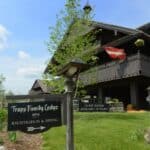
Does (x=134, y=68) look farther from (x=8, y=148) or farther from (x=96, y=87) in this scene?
(x=8, y=148)

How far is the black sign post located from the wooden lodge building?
1742 cm

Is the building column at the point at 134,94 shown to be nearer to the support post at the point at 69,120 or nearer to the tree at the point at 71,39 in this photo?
the tree at the point at 71,39

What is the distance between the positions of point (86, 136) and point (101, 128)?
58.1 inches

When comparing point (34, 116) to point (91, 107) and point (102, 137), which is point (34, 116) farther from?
point (91, 107)

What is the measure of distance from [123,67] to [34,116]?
1970cm

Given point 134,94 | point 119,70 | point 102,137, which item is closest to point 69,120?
point 102,137

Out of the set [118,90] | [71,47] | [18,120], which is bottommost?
[18,120]

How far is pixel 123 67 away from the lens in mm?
26484

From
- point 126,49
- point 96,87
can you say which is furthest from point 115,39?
point 96,87

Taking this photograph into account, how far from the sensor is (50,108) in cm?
745

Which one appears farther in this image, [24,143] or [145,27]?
[145,27]

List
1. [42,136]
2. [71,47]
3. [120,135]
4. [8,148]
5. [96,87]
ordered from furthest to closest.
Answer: [96,87], [71,47], [42,136], [120,135], [8,148]

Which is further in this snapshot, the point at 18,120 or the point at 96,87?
the point at 96,87

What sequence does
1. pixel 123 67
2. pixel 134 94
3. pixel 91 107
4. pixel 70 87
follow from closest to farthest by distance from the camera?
pixel 70 87 → pixel 91 107 → pixel 134 94 → pixel 123 67
